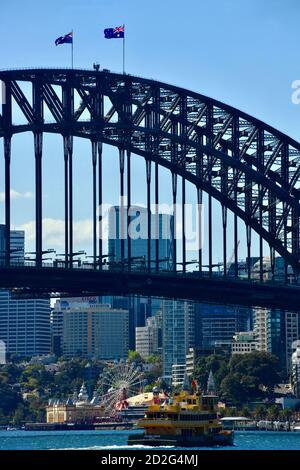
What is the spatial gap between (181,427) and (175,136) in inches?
972

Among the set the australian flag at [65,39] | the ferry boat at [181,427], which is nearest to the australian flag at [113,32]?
the australian flag at [65,39]

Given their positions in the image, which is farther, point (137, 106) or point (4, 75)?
point (137, 106)

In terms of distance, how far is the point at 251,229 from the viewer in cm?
10581

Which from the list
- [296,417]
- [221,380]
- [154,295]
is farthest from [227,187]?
[221,380]

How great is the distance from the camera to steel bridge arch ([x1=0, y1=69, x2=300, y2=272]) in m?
94.3

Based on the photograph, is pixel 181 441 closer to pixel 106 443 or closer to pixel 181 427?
pixel 181 427

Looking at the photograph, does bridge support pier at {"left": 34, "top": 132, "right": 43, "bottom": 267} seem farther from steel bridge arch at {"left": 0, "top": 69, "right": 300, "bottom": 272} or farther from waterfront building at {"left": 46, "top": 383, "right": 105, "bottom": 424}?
waterfront building at {"left": 46, "top": 383, "right": 105, "bottom": 424}

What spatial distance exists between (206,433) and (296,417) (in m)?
76.3

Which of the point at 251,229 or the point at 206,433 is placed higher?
the point at 251,229

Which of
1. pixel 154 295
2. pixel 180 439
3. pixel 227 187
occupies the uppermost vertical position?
pixel 227 187
